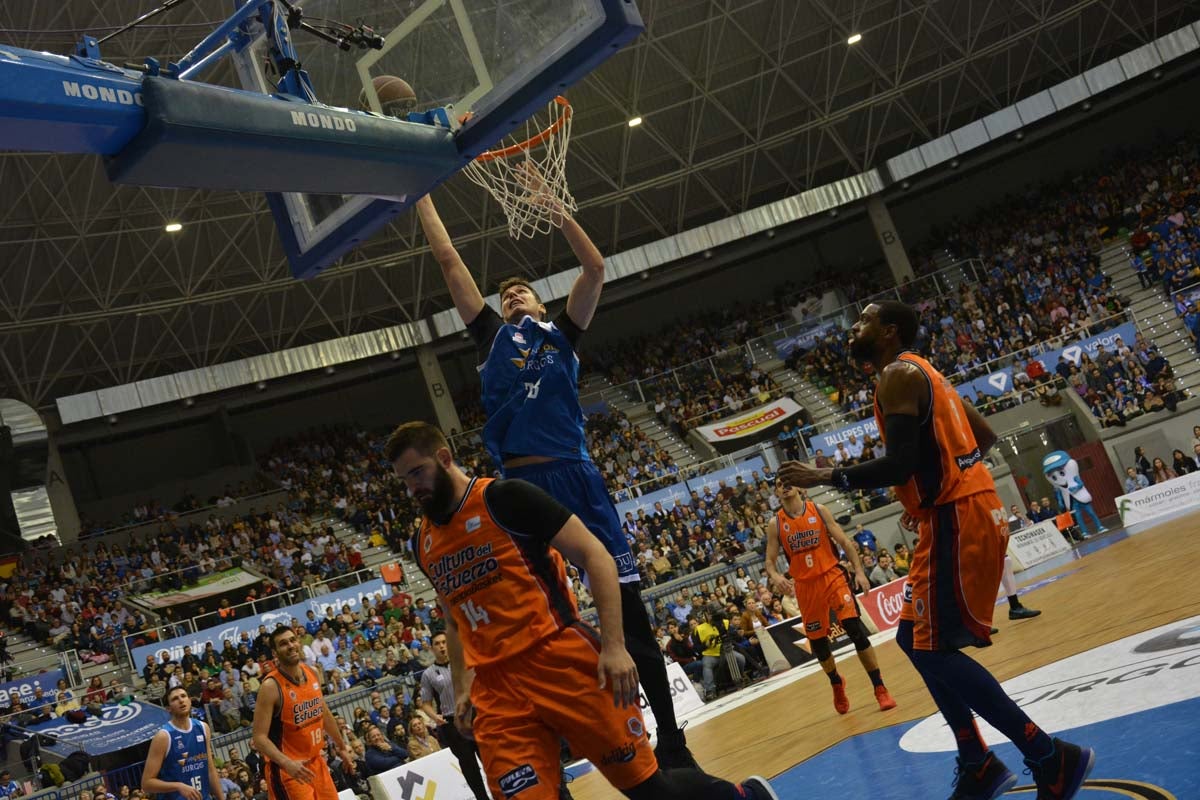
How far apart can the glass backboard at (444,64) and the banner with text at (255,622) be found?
16046 mm

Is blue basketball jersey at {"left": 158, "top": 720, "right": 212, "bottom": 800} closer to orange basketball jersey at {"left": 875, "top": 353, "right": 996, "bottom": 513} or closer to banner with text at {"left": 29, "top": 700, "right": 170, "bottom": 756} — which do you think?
orange basketball jersey at {"left": 875, "top": 353, "right": 996, "bottom": 513}

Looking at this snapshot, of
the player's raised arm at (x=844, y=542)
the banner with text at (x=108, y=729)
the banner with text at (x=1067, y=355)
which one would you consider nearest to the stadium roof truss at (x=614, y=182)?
the banner with text at (x=1067, y=355)

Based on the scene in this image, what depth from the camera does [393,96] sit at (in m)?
6.73

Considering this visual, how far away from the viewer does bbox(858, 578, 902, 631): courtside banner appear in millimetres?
16469

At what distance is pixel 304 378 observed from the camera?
109 feet

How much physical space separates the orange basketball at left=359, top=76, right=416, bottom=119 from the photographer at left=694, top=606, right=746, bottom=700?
11.7 m

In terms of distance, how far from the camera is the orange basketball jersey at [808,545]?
370 inches

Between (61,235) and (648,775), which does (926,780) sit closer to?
(648,775)

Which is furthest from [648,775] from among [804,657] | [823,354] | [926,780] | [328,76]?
[823,354]

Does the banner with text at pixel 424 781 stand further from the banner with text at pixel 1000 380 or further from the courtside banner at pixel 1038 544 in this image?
the banner with text at pixel 1000 380

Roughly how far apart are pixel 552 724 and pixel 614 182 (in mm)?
27578

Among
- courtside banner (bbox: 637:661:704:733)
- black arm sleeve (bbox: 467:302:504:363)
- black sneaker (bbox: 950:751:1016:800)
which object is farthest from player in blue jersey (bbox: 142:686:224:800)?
courtside banner (bbox: 637:661:704:733)

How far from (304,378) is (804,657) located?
21.3 metres

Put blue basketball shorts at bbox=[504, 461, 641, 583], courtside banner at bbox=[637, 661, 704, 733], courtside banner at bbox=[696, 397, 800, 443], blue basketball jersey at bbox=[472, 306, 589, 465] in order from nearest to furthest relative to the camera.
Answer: blue basketball shorts at bbox=[504, 461, 641, 583] < blue basketball jersey at bbox=[472, 306, 589, 465] < courtside banner at bbox=[637, 661, 704, 733] < courtside banner at bbox=[696, 397, 800, 443]
